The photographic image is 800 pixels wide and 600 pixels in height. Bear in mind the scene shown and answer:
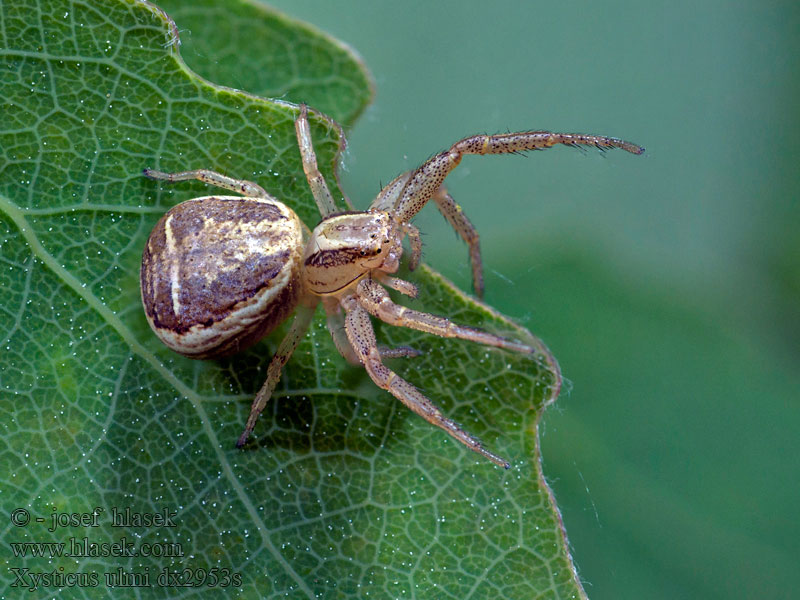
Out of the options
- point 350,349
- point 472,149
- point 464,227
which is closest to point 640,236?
point 464,227

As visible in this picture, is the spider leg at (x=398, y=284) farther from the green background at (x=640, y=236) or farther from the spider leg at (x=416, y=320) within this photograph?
the green background at (x=640, y=236)

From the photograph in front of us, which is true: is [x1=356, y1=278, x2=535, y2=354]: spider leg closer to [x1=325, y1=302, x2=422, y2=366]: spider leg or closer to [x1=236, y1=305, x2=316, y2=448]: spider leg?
[x1=325, y1=302, x2=422, y2=366]: spider leg

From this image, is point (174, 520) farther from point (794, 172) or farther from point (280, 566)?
point (794, 172)

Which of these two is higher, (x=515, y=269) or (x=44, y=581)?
(x=515, y=269)

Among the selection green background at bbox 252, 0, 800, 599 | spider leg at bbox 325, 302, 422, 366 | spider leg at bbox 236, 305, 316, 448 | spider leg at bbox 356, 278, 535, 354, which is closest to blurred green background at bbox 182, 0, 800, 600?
green background at bbox 252, 0, 800, 599

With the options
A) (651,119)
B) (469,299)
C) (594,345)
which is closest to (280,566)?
(469,299)

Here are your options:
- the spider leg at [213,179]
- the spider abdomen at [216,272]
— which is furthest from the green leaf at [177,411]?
the spider abdomen at [216,272]

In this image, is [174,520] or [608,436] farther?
[608,436]
